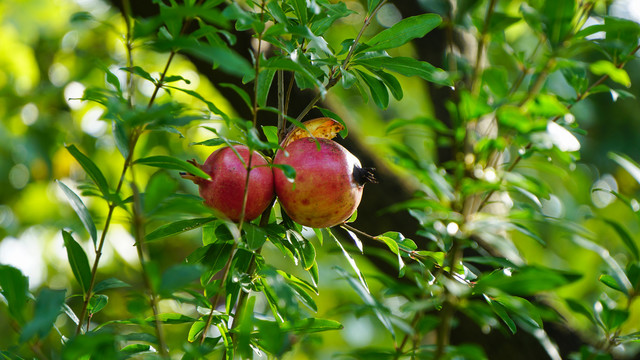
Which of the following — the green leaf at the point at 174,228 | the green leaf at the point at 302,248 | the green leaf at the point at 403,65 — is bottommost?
the green leaf at the point at 302,248

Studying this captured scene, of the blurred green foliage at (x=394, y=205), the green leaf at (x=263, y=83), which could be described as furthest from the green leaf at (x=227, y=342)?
the green leaf at (x=263, y=83)

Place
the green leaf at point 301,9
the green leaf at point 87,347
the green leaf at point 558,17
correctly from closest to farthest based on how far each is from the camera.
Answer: the green leaf at point 87,347
the green leaf at point 558,17
the green leaf at point 301,9

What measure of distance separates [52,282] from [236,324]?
151 centimetres

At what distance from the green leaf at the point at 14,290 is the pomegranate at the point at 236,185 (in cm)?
17

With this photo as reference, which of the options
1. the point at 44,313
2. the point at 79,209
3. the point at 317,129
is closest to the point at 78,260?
the point at 79,209

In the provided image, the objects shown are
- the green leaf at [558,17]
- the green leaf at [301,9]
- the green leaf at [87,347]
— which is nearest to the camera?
the green leaf at [87,347]

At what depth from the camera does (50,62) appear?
195 centimetres

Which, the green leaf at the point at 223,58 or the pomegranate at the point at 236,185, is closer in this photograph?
the green leaf at the point at 223,58

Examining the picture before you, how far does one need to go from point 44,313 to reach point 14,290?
59 millimetres

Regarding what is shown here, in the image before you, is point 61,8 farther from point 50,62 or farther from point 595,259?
point 595,259

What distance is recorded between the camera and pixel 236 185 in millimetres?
519

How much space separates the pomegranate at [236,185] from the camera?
1.70ft

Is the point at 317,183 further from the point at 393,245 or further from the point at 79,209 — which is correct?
the point at 79,209

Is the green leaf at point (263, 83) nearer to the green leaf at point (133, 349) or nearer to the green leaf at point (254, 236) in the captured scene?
the green leaf at point (254, 236)
